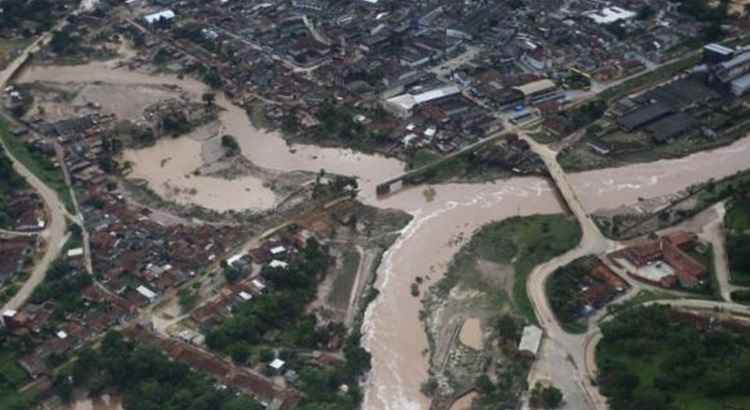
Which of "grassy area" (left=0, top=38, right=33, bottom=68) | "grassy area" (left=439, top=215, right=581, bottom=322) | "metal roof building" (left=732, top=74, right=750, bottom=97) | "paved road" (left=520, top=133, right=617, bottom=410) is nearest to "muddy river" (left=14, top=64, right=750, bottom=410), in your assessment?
"grassy area" (left=439, top=215, right=581, bottom=322)

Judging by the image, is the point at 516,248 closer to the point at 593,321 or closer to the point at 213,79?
the point at 593,321

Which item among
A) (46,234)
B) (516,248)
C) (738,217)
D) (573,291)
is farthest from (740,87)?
(46,234)

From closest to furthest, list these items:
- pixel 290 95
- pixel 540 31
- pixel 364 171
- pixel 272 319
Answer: pixel 272 319, pixel 364 171, pixel 290 95, pixel 540 31

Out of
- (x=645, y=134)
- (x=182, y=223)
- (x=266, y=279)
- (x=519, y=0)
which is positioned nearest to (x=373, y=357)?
(x=266, y=279)

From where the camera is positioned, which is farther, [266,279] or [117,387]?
[266,279]

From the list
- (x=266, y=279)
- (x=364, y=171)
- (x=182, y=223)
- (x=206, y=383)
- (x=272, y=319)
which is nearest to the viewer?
(x=206, y=383)

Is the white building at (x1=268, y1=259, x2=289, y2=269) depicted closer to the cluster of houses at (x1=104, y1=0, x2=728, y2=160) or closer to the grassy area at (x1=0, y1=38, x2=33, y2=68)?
the cluster of houses at (x1=104, y1=0, x2=728, y2=160)

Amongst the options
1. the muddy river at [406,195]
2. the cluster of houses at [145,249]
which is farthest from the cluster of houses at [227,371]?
the muddy river at [406,195]

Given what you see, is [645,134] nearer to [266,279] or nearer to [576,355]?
[576,355]

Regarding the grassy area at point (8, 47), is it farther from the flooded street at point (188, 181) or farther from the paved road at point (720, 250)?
the paved road at point (720, 250)
